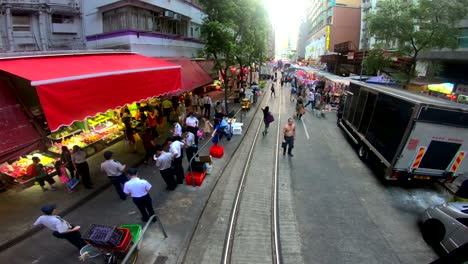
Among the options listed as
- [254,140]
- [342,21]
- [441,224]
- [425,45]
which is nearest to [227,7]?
[254,140]

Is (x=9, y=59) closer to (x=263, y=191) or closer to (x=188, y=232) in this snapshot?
(x=188, y=232)

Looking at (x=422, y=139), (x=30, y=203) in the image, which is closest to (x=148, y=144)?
(x=30, y=203)

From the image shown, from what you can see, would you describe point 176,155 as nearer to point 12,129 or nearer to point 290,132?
point 12,129

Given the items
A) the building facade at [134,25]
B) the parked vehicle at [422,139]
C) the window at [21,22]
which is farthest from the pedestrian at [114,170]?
the window at [21,22]

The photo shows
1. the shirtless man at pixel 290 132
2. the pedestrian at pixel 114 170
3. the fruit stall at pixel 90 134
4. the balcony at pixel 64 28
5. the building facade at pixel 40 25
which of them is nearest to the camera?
the pedestrian at pixel 114 170

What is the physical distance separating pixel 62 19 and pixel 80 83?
594 inches

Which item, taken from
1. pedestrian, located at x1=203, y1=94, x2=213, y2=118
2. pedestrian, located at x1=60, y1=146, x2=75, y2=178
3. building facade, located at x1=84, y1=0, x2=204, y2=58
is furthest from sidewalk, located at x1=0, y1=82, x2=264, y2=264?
building facade, located at x1=84, y1=0, x2=204, y2=58

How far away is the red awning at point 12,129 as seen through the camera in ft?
18.7

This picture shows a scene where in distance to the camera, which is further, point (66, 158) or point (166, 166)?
point (66, 158)

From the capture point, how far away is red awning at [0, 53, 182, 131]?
580 cm

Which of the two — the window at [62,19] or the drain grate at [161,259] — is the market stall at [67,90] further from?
the window at [62,19]

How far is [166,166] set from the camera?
8.34 metres

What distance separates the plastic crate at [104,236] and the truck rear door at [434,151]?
341 inches

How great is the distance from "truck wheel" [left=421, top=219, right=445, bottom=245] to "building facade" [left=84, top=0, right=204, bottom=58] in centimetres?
1666
